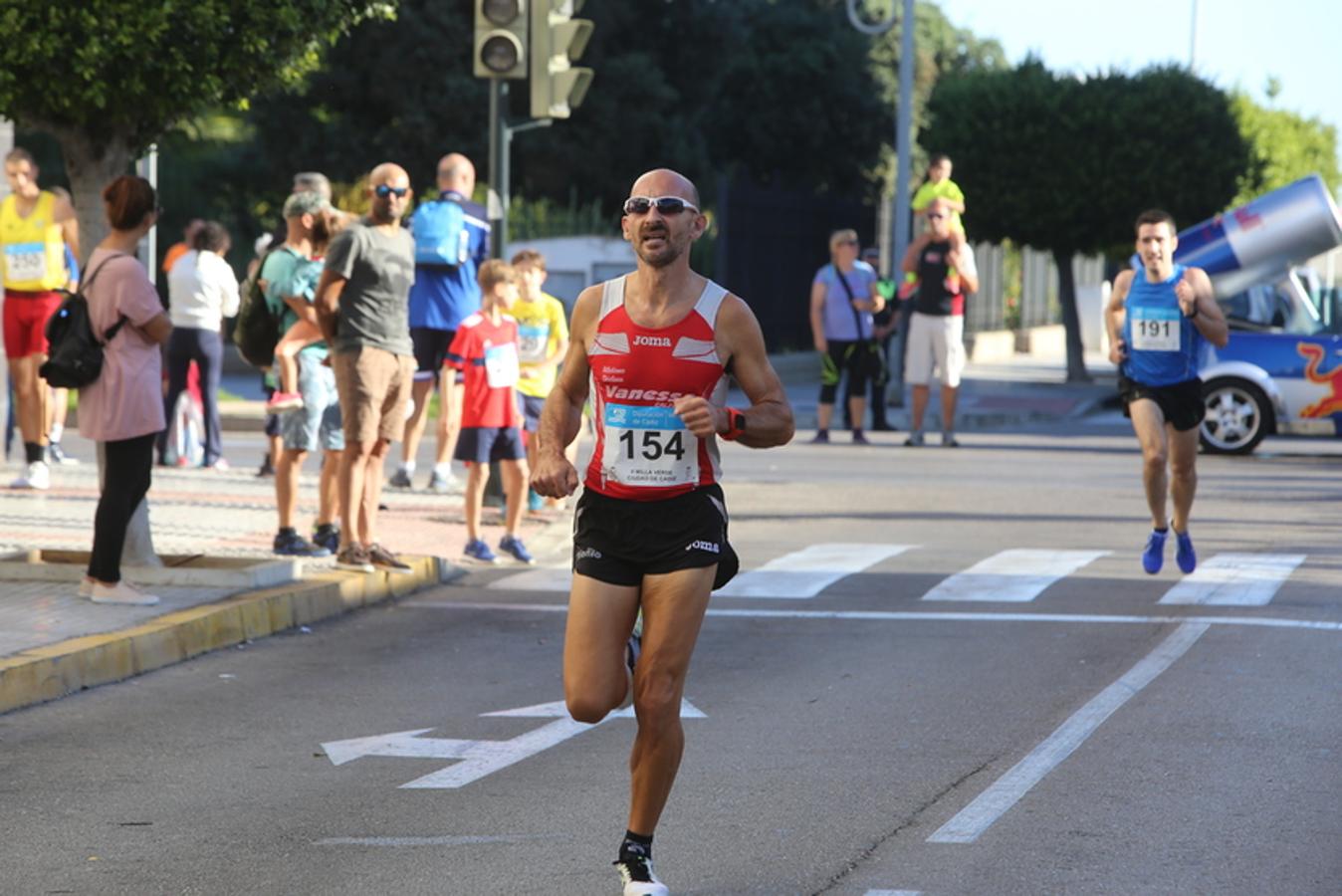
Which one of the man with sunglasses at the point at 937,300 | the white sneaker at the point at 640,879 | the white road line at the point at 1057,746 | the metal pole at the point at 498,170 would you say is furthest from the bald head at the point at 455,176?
the white sneaker at the point at 640,879

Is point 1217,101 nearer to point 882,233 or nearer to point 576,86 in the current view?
point 882,233

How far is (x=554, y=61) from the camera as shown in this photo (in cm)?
1445

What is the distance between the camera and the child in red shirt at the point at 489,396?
1241 centimetres

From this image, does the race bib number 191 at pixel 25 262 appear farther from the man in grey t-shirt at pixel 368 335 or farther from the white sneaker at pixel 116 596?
the white sneaker at pixel 116 596

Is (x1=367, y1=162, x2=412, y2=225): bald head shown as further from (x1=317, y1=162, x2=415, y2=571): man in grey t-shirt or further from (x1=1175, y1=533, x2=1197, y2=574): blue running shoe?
(x1=1175, y1=533, x2=1197, y2=574): blue running shoe

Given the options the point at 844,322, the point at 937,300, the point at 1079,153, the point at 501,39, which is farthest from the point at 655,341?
the point at 1079,153

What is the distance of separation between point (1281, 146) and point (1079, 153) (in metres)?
30.0

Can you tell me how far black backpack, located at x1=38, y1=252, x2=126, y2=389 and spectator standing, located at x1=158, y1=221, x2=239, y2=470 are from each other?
685cm

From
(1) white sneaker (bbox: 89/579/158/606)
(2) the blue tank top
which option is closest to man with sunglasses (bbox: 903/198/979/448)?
(2) the blue tank top

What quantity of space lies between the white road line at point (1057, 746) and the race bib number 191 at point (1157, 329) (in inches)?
87.7

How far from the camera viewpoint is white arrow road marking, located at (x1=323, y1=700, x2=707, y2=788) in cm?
719

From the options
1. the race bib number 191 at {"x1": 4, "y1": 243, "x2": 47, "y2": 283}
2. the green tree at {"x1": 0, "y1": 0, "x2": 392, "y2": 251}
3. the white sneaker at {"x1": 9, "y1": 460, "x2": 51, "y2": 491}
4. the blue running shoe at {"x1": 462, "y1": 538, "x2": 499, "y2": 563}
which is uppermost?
the green tree at {"x1": 0, "y1": 0, "x2": 392, "y2": 251}

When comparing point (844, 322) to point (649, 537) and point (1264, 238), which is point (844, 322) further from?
point (649, 537)

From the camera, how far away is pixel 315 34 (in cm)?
1166
